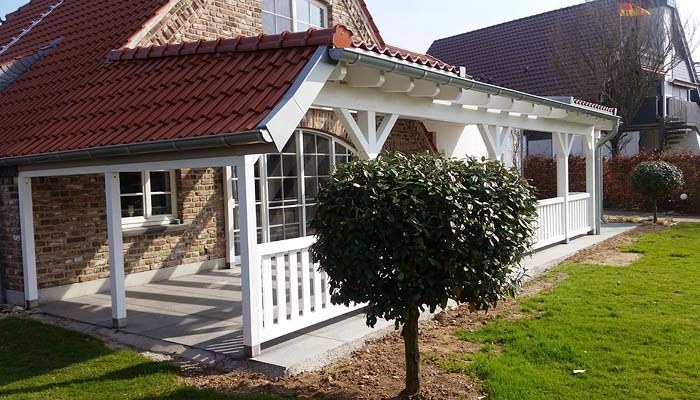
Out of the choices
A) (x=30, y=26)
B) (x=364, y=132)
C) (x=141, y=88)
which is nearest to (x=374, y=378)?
(x=364, y=132)

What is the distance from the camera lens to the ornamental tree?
410cm

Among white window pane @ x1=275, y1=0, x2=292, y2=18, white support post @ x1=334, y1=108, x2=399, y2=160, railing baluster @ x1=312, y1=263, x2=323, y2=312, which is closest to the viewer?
railing baluster @ x1=312, y1=263, x2=323, y2=312

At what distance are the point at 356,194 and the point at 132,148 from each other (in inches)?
103

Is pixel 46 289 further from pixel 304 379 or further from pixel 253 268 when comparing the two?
pixel 304 379

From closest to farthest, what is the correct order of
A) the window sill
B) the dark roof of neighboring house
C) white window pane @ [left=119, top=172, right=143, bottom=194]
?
the window sill < white window pane @ [left=119, top=172, right=143, bottom=194] < the dark roof of neighboring house

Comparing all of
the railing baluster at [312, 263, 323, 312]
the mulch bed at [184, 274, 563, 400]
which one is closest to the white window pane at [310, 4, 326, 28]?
the railing baluster at [312, 263, 323, 312]

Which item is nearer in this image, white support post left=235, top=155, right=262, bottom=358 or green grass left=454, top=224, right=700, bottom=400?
green grass left=454, top=224, right=700, bottom=400

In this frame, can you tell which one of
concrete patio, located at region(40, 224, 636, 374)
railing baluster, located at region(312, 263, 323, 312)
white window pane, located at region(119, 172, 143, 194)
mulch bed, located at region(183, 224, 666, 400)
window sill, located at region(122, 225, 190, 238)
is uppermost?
white window pane, located at region(119, 172, 143, 194)

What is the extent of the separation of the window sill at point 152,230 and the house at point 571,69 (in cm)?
1735

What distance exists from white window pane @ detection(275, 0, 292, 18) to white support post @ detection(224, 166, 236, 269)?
11.0 ft

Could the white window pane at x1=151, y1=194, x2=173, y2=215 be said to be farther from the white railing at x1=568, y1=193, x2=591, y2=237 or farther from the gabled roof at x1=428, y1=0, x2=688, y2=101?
the gabled roof at x1=428, y1=0, x2=688, y2=101

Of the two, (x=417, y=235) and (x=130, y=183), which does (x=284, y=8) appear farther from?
(x=417, y=235)

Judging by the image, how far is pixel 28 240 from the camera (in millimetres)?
7684

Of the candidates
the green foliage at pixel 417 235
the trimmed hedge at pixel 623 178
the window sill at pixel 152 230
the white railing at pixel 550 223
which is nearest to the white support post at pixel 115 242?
the window sill at pixel 152 230
